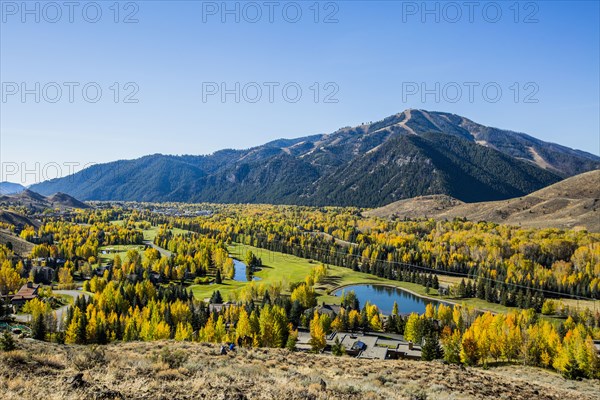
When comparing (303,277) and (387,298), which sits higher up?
(303,277)

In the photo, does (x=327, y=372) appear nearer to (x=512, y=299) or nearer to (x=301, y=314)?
(x=301, y=314)

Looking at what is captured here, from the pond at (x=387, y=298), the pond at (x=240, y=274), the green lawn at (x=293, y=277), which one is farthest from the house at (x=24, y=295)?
the pond at (x=387, y=298)

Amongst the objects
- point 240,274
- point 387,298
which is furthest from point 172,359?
point 240,274

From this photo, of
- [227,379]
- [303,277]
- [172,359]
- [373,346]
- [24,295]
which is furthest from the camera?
[303,277]

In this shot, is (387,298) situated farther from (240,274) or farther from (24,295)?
(24,295)

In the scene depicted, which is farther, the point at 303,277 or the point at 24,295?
the point at 303,277

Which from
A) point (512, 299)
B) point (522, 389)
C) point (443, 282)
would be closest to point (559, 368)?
point (522, 389)
